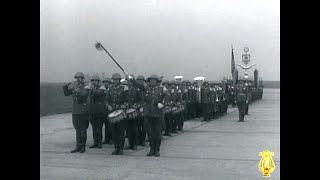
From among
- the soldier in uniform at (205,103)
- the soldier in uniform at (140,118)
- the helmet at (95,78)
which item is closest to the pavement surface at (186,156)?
the soldier in uniform at (140,118)

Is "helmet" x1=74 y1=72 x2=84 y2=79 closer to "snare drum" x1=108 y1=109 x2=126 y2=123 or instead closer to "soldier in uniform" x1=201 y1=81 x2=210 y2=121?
"snare drum" x1=108 y1=109 x2=126 y2=123

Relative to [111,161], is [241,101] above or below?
above

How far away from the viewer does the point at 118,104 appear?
8.41m

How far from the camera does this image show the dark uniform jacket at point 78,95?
831cm

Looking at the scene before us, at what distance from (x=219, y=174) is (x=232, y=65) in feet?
5.29

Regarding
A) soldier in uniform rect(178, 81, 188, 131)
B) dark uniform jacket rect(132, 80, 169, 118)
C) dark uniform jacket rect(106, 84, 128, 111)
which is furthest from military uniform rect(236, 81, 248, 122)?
dark uniform jacket rect(106, 84, 128, 111)

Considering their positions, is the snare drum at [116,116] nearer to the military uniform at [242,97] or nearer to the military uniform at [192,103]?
the military uniform at [242,97]

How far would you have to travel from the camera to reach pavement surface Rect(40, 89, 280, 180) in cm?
674

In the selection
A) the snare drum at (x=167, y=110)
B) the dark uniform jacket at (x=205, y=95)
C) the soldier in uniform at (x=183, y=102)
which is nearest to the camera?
the snare drum at (x=167, y=110)

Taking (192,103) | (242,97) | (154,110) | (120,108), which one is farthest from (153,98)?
(192,103)

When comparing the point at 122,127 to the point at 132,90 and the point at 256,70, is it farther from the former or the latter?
the point at 256,70

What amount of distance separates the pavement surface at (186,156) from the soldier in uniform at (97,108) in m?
0.26
